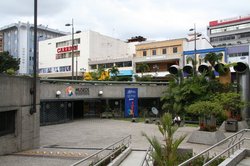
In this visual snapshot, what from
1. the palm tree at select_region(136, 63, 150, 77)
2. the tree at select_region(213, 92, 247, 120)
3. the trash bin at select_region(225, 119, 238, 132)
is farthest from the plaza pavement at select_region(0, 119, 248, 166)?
the palm tree at select_region(136, 63, 150, 77)

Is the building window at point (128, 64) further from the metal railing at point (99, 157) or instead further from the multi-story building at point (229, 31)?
the metal railing at point (99, 157)

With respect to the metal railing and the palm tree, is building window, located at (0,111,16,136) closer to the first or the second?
the metal railing

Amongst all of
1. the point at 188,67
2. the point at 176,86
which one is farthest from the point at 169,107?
the point at 188,67

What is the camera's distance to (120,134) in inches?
933

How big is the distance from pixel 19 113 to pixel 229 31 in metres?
87.9

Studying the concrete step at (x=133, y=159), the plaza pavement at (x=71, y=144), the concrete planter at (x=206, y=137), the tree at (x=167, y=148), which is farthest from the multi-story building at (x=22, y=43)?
the tree at (x=167, y=148)

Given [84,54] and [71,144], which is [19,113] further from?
[84,54]

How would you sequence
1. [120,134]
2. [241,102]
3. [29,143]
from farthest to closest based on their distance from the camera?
[241,102] < [120,134] < [29,143]

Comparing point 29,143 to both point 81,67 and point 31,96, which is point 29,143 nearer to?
point 31,96

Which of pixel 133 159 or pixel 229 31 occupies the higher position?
pixel 229 31

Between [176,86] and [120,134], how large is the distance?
44.5ft

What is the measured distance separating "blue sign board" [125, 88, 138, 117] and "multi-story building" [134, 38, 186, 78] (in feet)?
69.1

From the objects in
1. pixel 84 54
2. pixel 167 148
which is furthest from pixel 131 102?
pixel 84 54

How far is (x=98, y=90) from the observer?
33.8m
